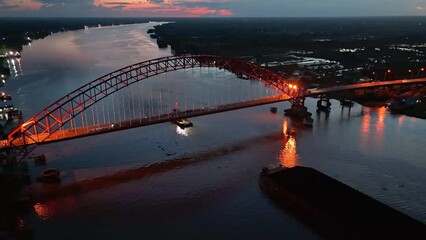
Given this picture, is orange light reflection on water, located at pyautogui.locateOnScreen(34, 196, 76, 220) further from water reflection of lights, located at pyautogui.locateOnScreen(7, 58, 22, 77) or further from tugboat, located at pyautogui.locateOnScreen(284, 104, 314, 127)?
water reflection of lights, located at pyautogui.locateOnScreen(7, 58, 22, 77)

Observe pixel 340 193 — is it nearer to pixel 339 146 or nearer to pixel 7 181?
pixel 339 146

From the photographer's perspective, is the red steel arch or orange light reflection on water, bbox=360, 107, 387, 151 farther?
orange light reflection on water, bbox=360, 107, 387, 151

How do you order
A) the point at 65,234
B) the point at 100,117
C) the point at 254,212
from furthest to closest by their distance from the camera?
the point at 100,117 → the point at 254,212 → the point at 65,234

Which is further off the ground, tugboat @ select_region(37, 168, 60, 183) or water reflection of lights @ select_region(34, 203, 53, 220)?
tugboat @ select_region(37, 168, 60, 183)

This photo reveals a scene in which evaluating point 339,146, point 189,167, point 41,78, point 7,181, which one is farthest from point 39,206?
point 41,78

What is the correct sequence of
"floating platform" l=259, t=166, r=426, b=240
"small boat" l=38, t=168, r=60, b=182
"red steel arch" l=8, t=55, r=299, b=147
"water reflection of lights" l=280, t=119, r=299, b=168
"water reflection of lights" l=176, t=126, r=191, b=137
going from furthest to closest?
"water reflection of lights" l=176, t=126, r=191, b=137 < "water reflection of lights" l=280, t=119, r=299, b=168 < "red steel arch" l=8, t=55, r=299, b=147 < "small boat" l=38, t=168, r=60, b=182 < "floating platform" l=259, t=166, r=426, b=240

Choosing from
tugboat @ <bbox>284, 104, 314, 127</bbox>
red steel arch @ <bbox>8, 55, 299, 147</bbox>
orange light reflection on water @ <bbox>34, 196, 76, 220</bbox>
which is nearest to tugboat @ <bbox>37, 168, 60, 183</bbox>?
red steel arch @ <bbox>8, 55, 299, 147</bbox>

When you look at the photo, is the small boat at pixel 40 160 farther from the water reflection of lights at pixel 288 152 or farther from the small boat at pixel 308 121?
the small boat at pixel 308 121
